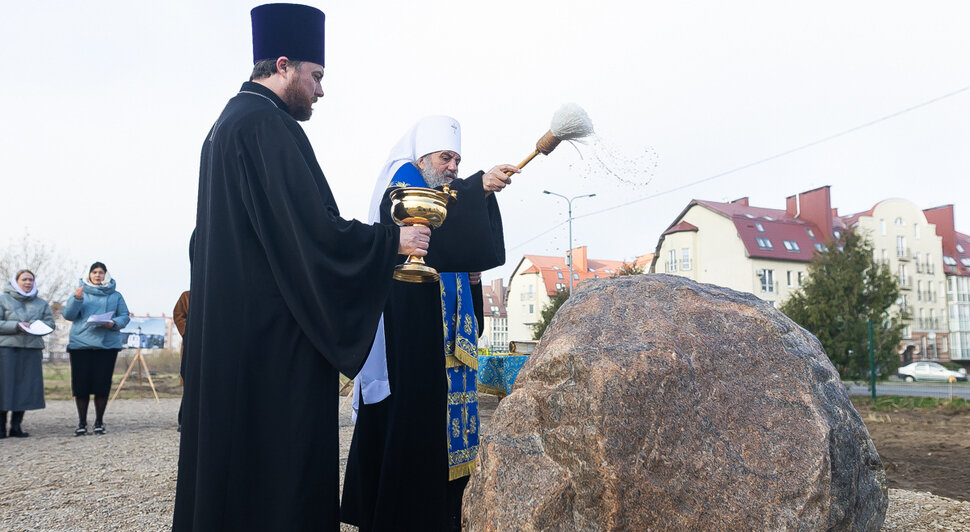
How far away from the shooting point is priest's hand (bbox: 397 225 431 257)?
244 cm

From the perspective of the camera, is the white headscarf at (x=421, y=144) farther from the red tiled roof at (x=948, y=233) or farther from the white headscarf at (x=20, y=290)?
the red tiled roof at (x=948, y=233)

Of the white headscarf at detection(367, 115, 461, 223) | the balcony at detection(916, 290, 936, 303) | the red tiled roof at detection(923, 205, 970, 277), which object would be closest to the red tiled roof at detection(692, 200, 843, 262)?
the balcony at detection(916, 290, 936, 303)

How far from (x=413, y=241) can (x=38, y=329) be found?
300 inches

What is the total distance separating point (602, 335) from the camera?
2592 mm

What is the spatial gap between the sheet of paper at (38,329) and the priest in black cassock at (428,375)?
6576mm

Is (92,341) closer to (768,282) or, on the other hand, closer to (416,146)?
(416,146)

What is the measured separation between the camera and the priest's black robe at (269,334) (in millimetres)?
2191

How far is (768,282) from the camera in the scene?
128 ft

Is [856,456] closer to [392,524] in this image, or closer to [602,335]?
[602,335]

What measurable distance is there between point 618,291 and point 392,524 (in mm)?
1454

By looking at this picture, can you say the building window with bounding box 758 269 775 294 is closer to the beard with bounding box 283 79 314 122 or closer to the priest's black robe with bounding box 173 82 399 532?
the beard with bounding box 283 79 314 122

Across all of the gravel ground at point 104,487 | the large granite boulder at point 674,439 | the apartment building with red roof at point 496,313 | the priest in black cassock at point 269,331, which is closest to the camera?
the priest in black cassock at point 269,331

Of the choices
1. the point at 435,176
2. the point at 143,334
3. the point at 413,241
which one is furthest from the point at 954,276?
the point at 413,241

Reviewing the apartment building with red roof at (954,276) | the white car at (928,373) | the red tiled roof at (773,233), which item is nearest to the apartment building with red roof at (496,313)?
the red tiled roof at (773,233)
